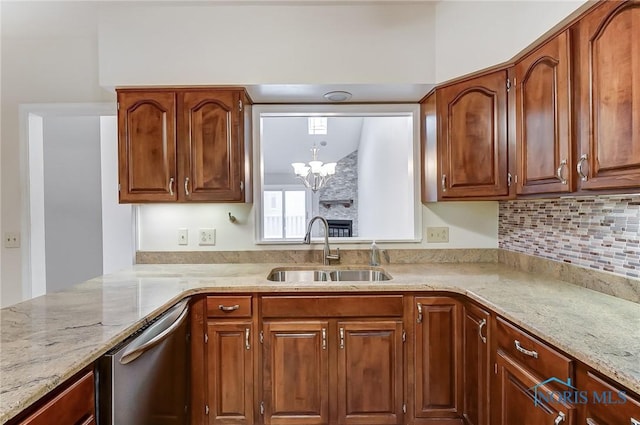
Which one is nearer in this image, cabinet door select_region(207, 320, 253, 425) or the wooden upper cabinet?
cabinet door select_region(207, 320, 253, 425)

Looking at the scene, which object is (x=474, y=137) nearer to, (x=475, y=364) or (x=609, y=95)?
(x=609, y=95)

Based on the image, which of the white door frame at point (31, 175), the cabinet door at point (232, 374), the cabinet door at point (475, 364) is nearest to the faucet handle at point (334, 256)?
the cabinet door at point (232, 374)

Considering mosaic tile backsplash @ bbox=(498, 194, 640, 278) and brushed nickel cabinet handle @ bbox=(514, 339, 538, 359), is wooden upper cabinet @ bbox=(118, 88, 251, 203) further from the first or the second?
mosaic tile backsplash @ bbox=(498, 194, 640, 278)

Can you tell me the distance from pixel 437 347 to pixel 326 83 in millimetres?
1608

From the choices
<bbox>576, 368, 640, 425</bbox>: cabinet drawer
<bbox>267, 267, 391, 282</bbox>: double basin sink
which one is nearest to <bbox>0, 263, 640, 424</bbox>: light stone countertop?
<bbox>576, 368, 640, 425</bbox>: cabinet drawer

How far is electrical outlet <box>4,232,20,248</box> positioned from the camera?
93.9 inches

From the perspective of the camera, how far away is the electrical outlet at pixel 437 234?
2.44 metres

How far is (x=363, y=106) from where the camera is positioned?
7.97 ft

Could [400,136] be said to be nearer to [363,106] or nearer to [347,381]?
[363,106]

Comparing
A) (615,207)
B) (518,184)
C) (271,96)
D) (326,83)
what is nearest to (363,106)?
(326,83)

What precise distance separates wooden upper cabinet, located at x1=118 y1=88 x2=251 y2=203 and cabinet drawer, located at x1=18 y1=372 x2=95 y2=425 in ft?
4.16

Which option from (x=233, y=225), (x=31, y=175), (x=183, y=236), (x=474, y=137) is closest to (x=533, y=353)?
(x=474, y=137)

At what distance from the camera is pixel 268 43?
203cm

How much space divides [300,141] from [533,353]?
6.42m
